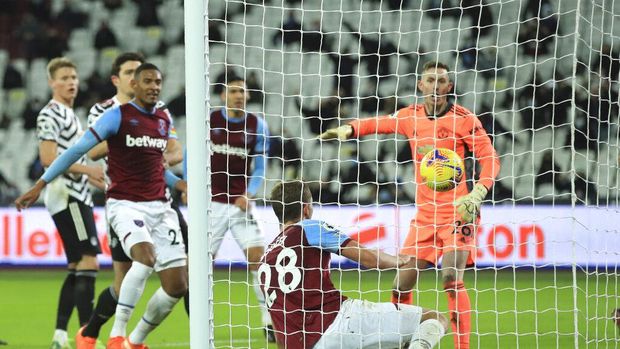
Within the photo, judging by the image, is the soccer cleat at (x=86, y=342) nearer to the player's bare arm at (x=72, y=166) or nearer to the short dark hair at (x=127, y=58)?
the player's bare arm at (x=72, y=166)

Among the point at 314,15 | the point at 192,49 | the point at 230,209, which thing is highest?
the point at 314,15

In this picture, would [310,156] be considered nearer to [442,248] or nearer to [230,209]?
[230,209]

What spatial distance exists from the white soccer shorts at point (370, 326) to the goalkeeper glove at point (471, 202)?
95 centimetres

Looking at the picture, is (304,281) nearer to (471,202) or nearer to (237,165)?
(471,202)

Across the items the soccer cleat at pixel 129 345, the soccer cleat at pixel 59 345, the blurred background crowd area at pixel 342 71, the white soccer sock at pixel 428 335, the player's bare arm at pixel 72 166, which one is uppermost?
the blurred background crowd area at pixel 342 71

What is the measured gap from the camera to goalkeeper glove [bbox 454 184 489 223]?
5219 millimetres

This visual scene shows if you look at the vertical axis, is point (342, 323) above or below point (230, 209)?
below

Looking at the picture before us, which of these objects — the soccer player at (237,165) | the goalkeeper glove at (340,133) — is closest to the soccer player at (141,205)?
the soccer player at (237,165)

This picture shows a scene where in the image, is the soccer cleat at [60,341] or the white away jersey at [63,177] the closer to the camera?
the soccer cleat at [60,341]

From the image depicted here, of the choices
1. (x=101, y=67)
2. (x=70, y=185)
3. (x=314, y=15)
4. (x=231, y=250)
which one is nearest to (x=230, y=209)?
(x=70, y=185)

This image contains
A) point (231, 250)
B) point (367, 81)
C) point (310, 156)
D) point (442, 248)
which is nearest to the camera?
point (442, 248)

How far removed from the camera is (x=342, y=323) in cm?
434

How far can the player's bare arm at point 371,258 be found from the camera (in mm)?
4250

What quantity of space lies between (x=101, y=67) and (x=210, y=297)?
12120 millimetres
